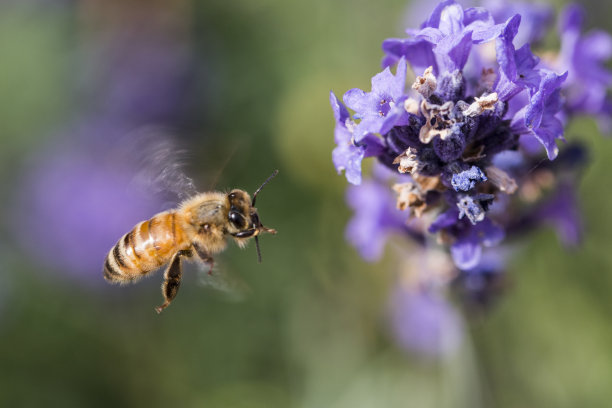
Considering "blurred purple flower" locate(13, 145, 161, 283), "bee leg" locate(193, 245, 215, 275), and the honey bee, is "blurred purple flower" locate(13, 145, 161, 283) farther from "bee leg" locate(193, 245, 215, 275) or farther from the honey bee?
"bee leg" locate(193, 245, 215, 275)

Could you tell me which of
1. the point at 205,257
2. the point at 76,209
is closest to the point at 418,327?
the point at 205,257

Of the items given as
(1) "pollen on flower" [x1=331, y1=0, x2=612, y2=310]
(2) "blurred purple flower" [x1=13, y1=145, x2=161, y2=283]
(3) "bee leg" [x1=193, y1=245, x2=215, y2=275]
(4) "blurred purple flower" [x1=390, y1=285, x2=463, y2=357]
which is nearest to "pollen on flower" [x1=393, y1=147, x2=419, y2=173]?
(1) "pollen on flower" [x1=331, y1=0, x2=612, y2=310]

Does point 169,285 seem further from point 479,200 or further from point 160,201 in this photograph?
point 479,200

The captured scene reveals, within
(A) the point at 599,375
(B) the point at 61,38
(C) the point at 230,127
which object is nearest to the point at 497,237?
(A) the point at 599,375

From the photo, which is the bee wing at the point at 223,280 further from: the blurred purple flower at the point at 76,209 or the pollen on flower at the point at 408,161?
the blurred purple flower at the point at 76,209

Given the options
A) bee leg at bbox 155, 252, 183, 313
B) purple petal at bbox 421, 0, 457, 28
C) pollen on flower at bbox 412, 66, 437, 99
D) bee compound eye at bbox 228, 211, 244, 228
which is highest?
purple petal at bbox 421, 0, 457, 28

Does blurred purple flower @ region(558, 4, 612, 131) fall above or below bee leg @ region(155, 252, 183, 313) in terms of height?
above

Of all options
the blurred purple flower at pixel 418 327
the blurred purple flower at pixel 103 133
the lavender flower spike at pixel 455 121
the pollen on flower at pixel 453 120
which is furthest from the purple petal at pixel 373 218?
the blurred purple flower at pixel 103 133

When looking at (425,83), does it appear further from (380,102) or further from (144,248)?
(144,248)
